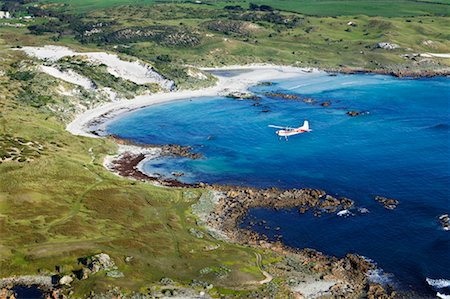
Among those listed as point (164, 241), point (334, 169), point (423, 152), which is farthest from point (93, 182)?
point (423, 152)

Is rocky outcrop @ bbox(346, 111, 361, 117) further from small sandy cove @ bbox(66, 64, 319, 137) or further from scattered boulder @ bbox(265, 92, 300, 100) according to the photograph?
small sandy cove @ bbox(66, 64, 319, 137)

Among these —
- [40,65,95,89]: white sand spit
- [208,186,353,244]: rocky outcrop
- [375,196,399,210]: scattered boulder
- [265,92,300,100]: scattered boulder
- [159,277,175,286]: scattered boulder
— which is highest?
[40,65,95,89]: white sand spit

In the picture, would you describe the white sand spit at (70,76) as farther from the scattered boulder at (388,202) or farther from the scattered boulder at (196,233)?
the scattered boulder at (388,202)

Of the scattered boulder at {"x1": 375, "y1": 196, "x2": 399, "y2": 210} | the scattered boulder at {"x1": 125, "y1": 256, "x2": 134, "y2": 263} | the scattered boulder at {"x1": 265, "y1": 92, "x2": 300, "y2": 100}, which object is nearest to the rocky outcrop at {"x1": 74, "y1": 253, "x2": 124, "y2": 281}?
the scattered boulder at {"x1": 125, "y1": 256, "x2": 134, "y2": 263}

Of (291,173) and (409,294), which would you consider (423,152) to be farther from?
(409,294)

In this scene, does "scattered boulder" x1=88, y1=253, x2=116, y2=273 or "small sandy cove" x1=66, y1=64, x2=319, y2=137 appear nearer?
"scattered boulder" x1=88, y1=253, x2=116, y2=273

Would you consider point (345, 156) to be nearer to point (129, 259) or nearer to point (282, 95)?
point (129, 259)

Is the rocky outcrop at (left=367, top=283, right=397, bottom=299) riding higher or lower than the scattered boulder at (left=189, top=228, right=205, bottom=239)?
higher
